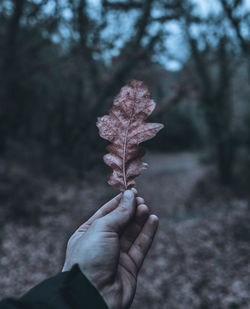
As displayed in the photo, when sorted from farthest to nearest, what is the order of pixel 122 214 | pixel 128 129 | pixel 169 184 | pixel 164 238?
pixel 169 184 → pixel 164 238 → pixel 122 214 → pixel 128 129

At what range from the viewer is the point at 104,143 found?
6094 mm

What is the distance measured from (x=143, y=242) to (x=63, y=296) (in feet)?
1.81

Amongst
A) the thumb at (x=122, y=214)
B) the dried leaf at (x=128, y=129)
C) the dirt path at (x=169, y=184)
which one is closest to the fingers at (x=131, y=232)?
the thumb at (x=122, y=214)

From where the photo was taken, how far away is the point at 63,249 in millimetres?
5488

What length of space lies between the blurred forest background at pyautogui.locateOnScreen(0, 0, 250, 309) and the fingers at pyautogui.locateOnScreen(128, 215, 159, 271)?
3.00 m

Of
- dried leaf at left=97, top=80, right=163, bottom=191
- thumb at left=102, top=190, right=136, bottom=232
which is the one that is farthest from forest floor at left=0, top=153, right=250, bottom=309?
dried leaf at left=97, top=80, right=163, bottom=191

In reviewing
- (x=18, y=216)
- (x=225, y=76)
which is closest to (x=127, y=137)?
(x=18, y=216)

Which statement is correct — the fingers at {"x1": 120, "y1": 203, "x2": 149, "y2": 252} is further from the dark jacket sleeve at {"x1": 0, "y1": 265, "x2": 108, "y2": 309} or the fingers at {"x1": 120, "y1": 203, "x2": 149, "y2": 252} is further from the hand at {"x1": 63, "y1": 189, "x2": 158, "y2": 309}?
the dark jacket sleeve at {"x1": 0, "y1": 265, "x2": 108, "y2": 309}

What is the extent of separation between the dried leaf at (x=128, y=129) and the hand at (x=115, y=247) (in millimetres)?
130

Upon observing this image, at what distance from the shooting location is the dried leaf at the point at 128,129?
46.8 inches

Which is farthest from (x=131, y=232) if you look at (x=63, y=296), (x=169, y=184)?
(x=169, y=184)

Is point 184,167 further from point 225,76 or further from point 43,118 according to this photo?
point 43,118

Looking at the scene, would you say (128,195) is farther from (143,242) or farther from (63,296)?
(63,296)

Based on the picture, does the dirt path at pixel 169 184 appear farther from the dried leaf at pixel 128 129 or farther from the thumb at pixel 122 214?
the dried leaf at pixel 128 129
